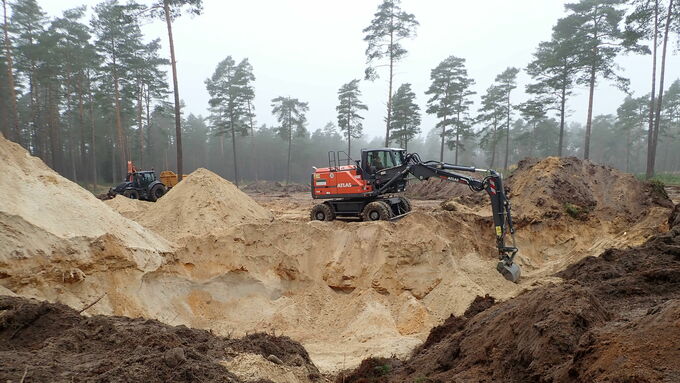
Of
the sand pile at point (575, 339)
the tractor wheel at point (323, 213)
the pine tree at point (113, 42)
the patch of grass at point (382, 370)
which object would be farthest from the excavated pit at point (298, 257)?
the pine tree at point (113, 42)

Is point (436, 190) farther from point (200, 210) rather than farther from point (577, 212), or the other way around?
point (200, 210)

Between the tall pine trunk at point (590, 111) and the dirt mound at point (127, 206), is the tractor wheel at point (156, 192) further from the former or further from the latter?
the tall pine trunk at point (590, 111)

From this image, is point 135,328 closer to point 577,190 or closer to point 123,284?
point 123,284

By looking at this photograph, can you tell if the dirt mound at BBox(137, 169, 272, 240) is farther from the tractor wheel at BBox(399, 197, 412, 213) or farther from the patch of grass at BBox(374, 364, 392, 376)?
the patch of grass at BBox(374, 364, 392, 376)

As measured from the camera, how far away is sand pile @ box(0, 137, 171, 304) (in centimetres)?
710

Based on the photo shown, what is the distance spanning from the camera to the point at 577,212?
13.0 m

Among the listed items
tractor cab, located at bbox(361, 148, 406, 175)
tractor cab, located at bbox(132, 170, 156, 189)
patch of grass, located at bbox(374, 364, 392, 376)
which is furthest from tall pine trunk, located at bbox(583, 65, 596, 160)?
tractor cab, located at bbox(132, 170, 156, 189)

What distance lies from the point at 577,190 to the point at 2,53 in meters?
34.8

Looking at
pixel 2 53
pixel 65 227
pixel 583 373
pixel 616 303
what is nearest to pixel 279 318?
pixel 65 227

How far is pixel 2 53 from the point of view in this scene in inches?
1084

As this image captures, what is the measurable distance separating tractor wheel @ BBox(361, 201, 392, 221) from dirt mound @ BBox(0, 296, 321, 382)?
6.89m

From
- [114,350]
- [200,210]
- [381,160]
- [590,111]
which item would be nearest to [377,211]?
[381,160]

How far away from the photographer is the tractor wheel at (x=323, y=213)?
13.6 meters

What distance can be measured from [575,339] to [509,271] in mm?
6666
